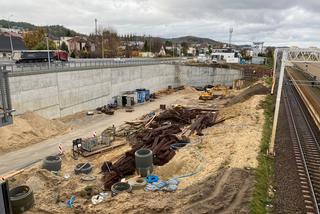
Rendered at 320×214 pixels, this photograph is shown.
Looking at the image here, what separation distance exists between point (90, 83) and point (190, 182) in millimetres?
27744

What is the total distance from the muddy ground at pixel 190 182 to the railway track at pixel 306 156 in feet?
7.46

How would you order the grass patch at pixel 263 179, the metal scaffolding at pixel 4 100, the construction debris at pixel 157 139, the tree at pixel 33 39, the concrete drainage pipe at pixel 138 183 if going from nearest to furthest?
the metal scaffolding at pixel 4 100, the grass patch at pixel 263 179, the concrete drainage pipe at pixel 138 183, the construction debris at pixel 157 139, the tree at pixel 33 39

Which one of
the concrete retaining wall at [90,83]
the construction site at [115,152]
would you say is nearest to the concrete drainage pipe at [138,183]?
the construction site at [115,152]

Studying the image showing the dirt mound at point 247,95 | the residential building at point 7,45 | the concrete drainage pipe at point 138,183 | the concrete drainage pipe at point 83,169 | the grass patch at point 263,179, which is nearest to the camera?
the grass patch at point 263,179

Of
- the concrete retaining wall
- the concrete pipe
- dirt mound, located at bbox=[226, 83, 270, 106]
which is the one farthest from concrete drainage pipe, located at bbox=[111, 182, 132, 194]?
dirt mound, located at bbox=[226, 83, 270, 106]

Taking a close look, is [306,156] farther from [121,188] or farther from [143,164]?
[121,188]

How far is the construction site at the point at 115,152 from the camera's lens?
1158 centimetres

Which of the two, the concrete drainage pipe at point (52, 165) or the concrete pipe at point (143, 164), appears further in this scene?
the concrete drainage pipe at point (52, 165)

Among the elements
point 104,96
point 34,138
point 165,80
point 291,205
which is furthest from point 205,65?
point 291,205

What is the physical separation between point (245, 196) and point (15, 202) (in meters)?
9.94

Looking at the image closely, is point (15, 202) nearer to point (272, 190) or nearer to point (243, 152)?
point (272, 190)

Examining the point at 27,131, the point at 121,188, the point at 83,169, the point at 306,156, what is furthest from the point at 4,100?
the point at 27,131

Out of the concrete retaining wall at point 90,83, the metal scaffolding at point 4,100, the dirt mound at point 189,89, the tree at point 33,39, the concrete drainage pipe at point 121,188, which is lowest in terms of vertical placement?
the dirt mound at point 189,89

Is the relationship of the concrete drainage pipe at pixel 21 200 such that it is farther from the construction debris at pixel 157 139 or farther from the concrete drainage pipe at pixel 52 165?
the concrete drainage pipe at pixel 52 165
